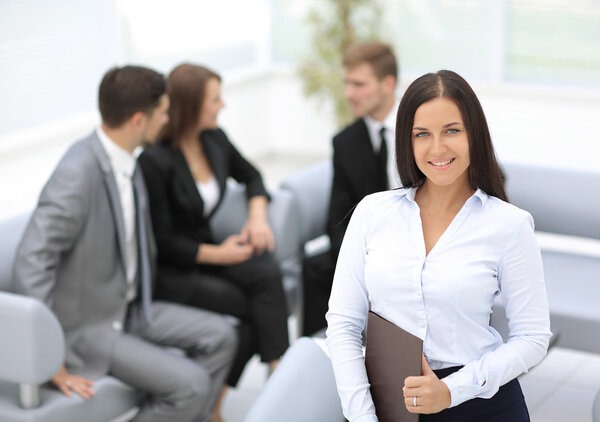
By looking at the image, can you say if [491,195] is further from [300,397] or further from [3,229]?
[3,229]

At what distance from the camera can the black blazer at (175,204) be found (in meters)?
3.52

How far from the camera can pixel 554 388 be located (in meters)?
4.01

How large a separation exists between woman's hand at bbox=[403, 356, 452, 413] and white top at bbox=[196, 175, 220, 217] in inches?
74.7

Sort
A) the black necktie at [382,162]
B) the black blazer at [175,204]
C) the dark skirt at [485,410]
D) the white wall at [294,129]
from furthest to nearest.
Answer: the white wall at [294,129], the black necktie at [382,162], the black blazer at [175,204], the dark skirt at [485,410]

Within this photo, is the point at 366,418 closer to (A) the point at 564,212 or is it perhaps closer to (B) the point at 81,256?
(B) the point at 81,256

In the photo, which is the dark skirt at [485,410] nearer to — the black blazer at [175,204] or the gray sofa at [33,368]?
the gray sofa at [33,368]

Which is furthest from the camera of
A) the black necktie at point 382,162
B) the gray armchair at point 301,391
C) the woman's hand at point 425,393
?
the black necktie at point 382,162

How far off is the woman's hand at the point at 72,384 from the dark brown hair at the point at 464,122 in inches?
56.2

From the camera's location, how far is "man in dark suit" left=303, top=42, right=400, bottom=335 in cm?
367

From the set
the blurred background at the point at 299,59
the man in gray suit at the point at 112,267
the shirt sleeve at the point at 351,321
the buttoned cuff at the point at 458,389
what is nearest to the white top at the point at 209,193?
the man in gray suit at the point at 112,267

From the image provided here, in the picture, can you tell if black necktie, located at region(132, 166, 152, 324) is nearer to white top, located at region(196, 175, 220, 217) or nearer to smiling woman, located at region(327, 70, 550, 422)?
white top, located at region(196, 175, 220, 217)

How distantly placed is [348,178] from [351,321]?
1.63 metres

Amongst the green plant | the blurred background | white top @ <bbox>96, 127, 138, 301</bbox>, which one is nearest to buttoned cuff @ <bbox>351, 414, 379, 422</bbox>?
white top @ <bbox>96, 127, 138, 301</bbox>

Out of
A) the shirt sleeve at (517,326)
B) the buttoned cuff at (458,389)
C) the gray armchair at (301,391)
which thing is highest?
the shirt sleeve at (517,326)
